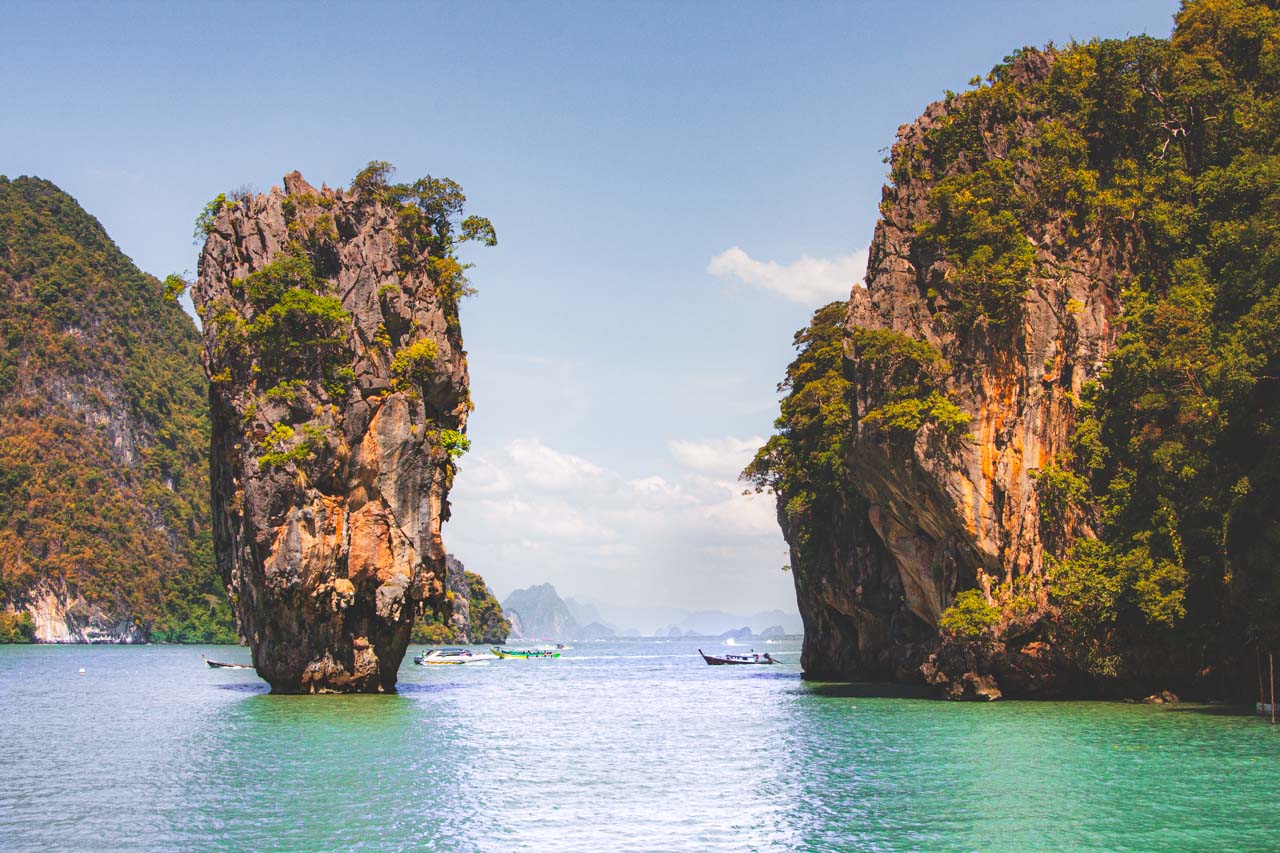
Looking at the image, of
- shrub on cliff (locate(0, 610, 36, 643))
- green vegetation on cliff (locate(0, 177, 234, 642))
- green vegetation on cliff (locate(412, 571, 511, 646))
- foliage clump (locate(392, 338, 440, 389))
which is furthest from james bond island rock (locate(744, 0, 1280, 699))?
green vegetation on cliff (locate(0, 177, 234, 642))

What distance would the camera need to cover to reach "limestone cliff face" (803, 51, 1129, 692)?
106 feet

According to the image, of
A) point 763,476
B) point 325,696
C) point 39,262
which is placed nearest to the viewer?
point 325,696

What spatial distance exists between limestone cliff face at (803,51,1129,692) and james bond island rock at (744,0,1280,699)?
7 centimetres

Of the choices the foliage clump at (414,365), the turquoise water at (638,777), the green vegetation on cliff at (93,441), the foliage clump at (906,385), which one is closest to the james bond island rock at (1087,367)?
the foliage clump at (906,385)

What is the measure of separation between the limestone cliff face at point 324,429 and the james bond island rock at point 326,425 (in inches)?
1.9

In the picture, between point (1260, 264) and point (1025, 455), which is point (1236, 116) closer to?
point (1260, 264)

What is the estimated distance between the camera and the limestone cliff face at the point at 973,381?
32281 mm

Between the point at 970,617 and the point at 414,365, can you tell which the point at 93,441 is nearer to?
the point at 414,365

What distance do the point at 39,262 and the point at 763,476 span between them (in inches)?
4666

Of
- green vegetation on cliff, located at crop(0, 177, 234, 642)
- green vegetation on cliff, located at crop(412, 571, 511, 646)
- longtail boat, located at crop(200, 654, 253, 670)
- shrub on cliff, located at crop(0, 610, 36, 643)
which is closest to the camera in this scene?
longtail boat, located at crop(200, 654, 253, 670)

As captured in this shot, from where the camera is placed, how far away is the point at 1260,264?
28047 mm

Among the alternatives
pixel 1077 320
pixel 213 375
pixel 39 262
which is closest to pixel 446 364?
pixel 213 375

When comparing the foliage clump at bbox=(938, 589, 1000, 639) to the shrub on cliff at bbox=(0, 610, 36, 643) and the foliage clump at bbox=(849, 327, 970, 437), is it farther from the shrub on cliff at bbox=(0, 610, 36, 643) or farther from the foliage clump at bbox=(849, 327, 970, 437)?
the shrub on cliff at bbox=(0, 610, 36, 643)

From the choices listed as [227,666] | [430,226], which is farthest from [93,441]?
[430,226]
